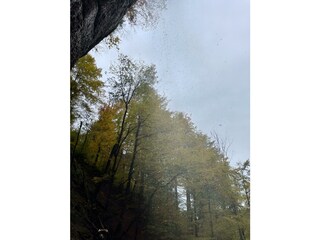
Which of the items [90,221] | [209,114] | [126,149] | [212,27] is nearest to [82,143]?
[126,149]

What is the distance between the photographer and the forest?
3096 mm

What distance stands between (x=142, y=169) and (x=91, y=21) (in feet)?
3.84

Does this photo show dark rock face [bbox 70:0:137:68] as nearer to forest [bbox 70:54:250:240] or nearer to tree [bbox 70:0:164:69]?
tree [bbox 70:0:164:69]

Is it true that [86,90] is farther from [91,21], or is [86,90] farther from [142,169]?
[142,169]

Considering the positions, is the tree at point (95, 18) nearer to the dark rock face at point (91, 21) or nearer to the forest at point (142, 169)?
the dark rock face at point (91, 21)

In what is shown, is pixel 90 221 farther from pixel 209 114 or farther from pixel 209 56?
pixel 209 56

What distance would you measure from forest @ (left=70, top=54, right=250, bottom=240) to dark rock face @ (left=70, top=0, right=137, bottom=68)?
110mm

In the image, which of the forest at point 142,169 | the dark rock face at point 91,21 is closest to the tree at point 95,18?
the dark rock face at point 91,21

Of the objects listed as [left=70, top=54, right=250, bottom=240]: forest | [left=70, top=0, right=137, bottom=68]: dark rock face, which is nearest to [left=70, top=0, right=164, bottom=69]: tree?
[left=70, top=0, right=137, bottom=68]: dark rock face
